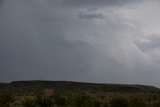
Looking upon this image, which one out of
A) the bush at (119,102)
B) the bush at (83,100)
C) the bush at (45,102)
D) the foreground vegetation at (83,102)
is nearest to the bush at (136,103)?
the foreground vegetation at (83,102)

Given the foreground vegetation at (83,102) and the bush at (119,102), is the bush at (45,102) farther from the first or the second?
the bush at (119,102)

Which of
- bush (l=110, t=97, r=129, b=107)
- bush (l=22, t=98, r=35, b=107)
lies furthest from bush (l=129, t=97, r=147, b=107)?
bush (l=22, t=98, r=35, b=107)

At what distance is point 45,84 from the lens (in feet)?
611

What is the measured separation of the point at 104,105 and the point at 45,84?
12959 centimetres

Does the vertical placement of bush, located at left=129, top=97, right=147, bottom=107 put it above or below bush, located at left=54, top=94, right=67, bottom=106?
below

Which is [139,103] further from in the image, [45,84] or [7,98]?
[45,84]

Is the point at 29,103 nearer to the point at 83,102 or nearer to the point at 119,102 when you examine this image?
the point at 83,102

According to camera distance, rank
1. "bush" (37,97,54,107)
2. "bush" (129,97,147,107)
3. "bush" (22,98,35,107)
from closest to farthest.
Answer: "bush" (129,97,147,107), "bush" (37,97,54,107), "bush" (22,98,35,107)

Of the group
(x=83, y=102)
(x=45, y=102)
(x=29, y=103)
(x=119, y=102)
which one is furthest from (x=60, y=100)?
(x=119, y=102)

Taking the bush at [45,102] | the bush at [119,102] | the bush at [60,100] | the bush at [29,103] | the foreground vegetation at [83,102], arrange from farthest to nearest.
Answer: the bush at [60,100], the bush at [29,103], the bush at [45,102], the bush at [119,102], the foreground vegetation at [83,102]

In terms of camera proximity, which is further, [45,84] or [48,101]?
[45,84]

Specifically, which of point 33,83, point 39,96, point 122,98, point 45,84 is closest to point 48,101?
point 39,96

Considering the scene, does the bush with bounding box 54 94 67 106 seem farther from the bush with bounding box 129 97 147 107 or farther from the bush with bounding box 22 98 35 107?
the bush with bounding box 129 97 147 107

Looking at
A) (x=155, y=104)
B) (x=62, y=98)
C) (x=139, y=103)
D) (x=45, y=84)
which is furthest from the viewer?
(x=45, y=84)
